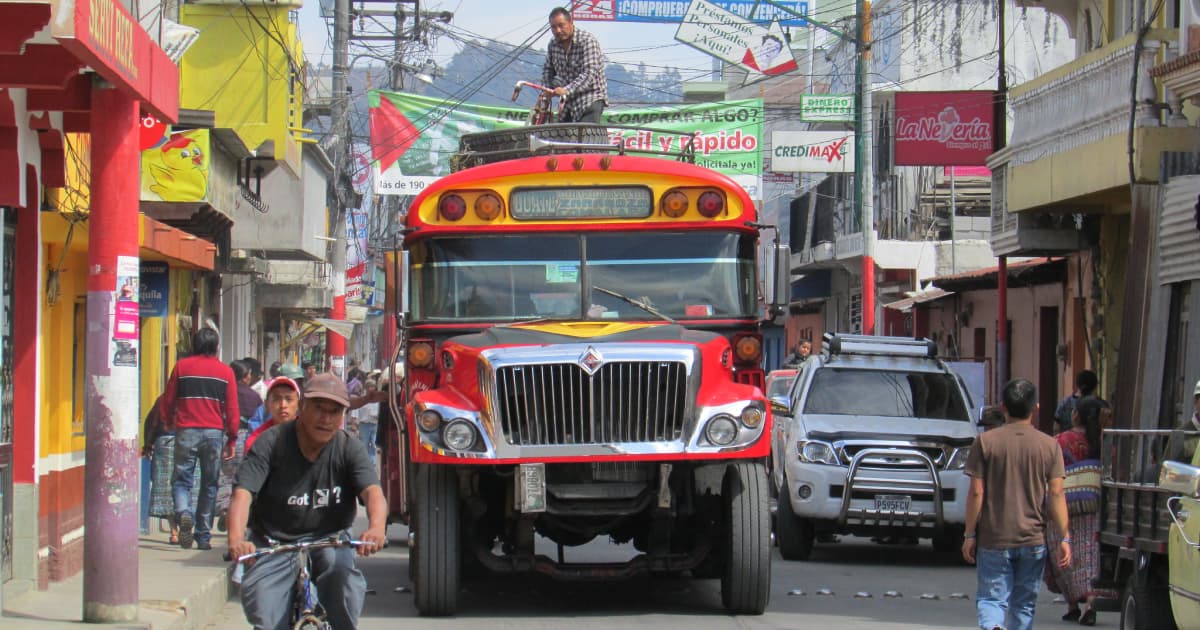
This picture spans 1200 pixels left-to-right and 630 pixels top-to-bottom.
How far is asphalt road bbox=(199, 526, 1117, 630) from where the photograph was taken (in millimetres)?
10969

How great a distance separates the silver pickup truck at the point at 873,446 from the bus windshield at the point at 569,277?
3.21 m

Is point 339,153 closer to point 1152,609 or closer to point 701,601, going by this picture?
point 701,601

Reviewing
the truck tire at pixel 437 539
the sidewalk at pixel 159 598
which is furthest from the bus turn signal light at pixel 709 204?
the sidewalk at pixel 159 598

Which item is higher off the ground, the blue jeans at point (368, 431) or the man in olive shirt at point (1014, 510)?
the man in olive shirt at point (1014, 510)

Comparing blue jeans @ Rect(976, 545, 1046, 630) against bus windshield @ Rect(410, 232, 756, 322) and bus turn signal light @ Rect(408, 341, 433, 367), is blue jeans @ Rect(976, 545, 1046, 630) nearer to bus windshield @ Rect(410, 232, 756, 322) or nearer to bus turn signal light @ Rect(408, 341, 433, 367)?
bus windshield @ Rect(410, 232, 756, 322)

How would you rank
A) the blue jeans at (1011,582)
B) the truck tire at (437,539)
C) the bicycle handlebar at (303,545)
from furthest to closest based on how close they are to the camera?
the truck tire at (437,539), the blue jeans at (1011,582), the bicycle handlebar at (303,545)

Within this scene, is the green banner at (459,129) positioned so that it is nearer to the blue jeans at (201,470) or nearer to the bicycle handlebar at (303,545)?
A: the blue jeans at (201,470)

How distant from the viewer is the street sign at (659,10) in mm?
32750

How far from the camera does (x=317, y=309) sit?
1431 inches

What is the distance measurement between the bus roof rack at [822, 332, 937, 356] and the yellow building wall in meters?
10.4

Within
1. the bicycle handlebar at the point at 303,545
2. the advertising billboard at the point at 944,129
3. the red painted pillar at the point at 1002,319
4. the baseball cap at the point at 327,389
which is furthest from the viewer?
the advertising billboard at the point at 944,129

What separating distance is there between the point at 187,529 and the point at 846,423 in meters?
5.98

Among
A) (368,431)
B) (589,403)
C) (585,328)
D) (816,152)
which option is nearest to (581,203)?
(585,328)

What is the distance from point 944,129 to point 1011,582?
15996 millimetres
